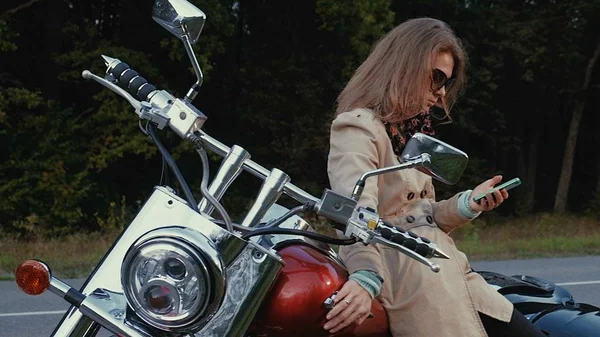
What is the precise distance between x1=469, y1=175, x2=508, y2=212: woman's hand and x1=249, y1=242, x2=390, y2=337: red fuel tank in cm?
52

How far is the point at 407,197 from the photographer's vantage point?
2305 millimetres

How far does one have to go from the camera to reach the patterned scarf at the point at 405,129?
228cm

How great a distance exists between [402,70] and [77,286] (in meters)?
6.29

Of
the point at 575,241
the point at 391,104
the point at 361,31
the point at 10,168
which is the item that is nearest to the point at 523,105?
the point at 361,31

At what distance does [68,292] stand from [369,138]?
896 mm

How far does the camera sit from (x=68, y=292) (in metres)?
1.70

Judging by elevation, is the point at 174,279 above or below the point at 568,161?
below

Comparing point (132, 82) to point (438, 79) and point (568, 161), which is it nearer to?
point (438, 79)

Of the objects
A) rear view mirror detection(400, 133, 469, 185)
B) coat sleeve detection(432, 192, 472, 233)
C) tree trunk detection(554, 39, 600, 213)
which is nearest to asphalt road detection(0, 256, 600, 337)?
coat sleeve detection(432, 192, 472, 233)

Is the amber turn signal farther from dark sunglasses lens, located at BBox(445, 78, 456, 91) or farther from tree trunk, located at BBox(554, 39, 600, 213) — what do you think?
tree trunk, located at BBox(554, 39, 600, 213)

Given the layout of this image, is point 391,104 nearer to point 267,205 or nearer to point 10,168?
point 267,205

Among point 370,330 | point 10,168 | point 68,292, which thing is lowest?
point 68,292

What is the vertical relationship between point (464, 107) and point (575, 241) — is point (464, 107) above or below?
above

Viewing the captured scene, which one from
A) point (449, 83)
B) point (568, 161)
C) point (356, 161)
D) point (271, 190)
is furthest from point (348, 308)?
point (568, 161)
